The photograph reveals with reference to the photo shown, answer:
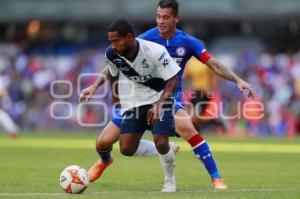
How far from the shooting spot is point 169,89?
38.3 ft

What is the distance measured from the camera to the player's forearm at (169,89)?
11.6 m

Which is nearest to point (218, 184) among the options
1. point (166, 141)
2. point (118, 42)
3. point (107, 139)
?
point (166, 141)

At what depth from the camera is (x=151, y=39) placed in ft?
43.1

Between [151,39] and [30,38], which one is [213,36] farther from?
[151,39]

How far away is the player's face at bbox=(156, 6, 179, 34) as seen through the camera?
1274 cm

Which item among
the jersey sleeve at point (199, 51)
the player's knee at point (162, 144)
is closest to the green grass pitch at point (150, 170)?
the player's knee at point (162, 144)

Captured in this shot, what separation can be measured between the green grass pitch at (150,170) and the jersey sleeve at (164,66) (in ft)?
4.92

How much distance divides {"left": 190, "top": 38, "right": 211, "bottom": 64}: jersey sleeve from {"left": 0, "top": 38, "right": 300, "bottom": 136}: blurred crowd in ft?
52.1

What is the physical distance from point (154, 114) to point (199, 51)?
1755 millimetres

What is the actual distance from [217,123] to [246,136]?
3.31 m

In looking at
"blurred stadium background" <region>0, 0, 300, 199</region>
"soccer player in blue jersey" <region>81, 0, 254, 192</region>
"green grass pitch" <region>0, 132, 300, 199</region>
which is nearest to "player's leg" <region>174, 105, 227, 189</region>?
Result: "soccer player in blue jersey" <region>81, 0, 254, 192</region>

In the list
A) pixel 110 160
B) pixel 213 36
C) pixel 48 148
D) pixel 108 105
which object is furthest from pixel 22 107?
pixel 110 160

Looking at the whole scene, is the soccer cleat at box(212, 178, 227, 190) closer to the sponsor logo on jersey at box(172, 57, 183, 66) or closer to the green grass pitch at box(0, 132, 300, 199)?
the green grass pitch at box(0, 132, 300, 199)

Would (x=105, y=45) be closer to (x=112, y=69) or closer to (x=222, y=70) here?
(x=222, y=70)
